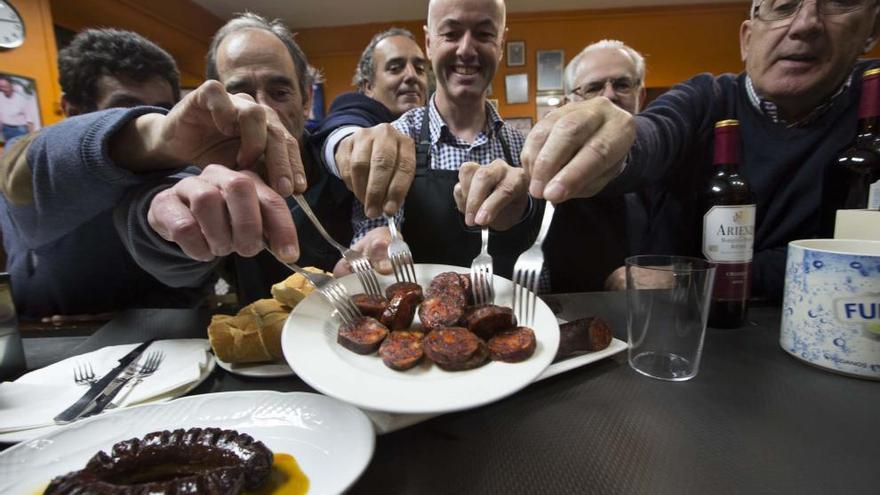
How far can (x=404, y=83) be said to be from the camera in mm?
2930

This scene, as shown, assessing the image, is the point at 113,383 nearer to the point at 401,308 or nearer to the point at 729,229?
the point at 401,308

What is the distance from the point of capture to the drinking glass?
2.57 ft

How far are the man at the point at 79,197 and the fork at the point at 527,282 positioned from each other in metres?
0.99

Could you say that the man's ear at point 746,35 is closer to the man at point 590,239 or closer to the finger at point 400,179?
the man at point 590,239

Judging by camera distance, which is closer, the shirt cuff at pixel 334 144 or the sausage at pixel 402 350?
the sausage at pixel 402 350

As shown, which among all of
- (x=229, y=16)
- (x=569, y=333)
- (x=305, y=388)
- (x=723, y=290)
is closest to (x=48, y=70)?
(x=229, y=16)

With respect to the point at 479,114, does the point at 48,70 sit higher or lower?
higher

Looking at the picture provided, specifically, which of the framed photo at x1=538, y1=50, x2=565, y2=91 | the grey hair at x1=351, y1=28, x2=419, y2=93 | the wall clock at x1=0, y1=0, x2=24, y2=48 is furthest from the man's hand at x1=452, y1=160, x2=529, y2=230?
the framed photo at x1=538, y1=50, x2=565, y2=91

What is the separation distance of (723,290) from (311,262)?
147 centimetres

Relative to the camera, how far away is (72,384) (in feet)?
2.50

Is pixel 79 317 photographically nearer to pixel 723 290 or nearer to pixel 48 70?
pixel 723 290

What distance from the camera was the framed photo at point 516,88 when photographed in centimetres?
622

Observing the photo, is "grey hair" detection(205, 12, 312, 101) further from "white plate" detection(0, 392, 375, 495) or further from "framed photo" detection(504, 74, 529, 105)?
"framed photo" detection(504, 74, 529, 105)

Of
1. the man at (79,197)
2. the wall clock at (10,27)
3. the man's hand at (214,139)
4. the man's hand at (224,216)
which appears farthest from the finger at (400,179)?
the wall clock at (10,27)
